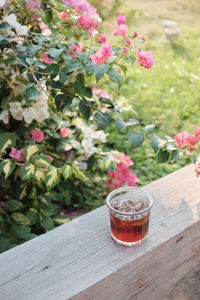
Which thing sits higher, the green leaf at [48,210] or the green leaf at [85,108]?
the green leaf at [85,108]

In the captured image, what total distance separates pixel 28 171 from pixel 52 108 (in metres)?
0.39

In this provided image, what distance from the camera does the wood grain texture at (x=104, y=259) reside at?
1.09 meters

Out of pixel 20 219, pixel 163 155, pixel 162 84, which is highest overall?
pixel 163 155

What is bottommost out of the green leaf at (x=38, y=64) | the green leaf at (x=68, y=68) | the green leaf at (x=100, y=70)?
the green leaf at (x=38, y=64)

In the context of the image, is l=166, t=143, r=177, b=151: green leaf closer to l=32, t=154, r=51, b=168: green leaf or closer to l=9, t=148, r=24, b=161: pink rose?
l=32, t=154, r=51, b=168: green leaf

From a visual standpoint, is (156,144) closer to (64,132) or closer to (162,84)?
(64,132)

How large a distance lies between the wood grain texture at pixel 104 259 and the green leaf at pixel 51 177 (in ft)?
0.85

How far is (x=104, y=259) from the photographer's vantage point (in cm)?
117

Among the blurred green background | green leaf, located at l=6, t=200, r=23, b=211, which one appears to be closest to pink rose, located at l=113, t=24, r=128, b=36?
the blurred green background

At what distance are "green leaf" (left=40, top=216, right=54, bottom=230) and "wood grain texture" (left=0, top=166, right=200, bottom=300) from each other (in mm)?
419

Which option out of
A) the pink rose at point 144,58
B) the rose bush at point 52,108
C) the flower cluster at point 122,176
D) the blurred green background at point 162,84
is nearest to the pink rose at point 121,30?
the rose bush at point 52,108

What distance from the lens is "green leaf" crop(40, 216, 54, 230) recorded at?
170 cm

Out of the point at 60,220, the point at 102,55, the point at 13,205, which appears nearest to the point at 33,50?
the point at 102,55

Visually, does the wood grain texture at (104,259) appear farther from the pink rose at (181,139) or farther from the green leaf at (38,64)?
the green leaf at (38,64)
